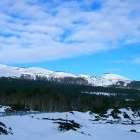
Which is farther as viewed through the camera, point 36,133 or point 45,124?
point 45,124

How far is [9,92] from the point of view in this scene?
5694 inches

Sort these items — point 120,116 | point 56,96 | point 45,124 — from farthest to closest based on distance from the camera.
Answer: point 56,96
point 120,116
point 45,124

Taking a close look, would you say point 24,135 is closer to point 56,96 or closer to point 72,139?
point 72,139

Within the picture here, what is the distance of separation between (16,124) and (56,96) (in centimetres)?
9168

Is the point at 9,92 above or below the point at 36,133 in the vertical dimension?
above

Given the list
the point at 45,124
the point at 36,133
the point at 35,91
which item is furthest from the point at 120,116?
the point at 36,133

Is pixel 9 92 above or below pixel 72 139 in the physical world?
above

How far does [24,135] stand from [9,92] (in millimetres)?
102495

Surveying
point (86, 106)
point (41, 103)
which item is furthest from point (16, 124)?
point (86, 106)

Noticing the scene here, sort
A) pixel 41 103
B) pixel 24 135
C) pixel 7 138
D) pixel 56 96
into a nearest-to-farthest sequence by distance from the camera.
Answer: pixel 7 138
pixel 24 135
pixel 41 103
pixel 56 96

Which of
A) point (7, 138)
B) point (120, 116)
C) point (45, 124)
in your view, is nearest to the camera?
point (7, 138)

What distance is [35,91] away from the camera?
491 feet

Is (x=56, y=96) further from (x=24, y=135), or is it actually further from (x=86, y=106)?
(x=24, y=135)

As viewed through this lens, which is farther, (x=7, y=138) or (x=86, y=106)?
(x=86, y=106)
